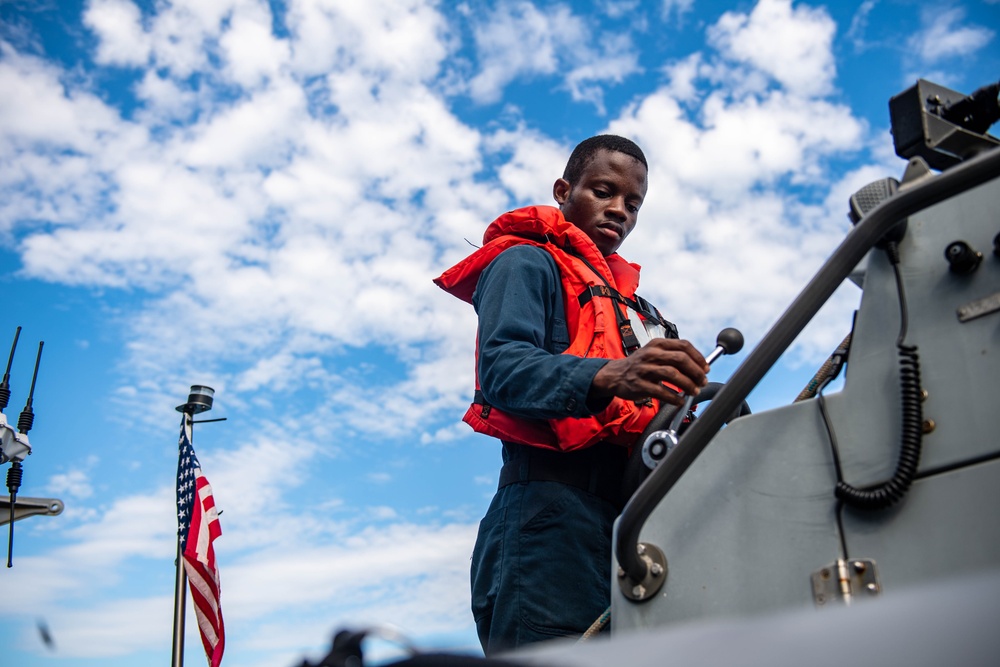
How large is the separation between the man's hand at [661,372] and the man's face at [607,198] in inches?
58.6

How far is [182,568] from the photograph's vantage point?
10484 millimetres

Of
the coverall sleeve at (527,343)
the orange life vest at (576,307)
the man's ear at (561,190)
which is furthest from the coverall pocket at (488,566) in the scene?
the man's ear at (561,190)

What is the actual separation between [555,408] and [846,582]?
98 cm

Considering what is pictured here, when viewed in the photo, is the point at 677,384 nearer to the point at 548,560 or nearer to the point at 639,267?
the point at 548,560

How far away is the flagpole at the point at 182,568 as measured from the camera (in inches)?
391

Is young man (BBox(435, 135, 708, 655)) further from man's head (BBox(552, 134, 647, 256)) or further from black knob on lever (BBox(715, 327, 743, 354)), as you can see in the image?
man's head (BBox(552, 134, 647, 256))

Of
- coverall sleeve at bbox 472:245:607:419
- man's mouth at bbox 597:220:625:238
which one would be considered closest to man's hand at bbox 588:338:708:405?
coverall sleeve at bbox 472:245:607:419

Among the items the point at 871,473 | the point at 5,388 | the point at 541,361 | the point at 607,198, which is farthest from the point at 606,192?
the point at 5,388

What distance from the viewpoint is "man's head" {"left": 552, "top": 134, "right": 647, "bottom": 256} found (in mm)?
3766

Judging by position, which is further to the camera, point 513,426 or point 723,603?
point 513,426

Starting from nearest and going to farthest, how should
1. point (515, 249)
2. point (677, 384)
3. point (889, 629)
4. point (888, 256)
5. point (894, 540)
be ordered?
point (889, 629) < point (894, 540) < point (888, 256) < point (677, 384) < point (515, 249)

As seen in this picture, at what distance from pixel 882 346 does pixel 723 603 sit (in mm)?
643

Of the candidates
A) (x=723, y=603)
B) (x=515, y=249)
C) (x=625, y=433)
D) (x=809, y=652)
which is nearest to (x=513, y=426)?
(x=625, y=433)

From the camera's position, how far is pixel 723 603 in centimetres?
186
